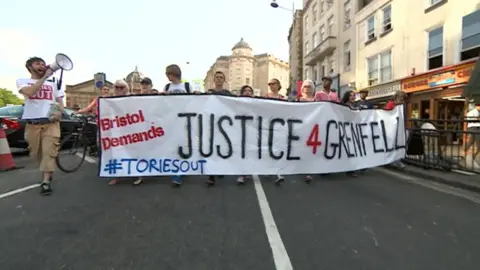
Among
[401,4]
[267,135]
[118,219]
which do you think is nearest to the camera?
[118,219]

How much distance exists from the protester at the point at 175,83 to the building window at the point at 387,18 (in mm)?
18844

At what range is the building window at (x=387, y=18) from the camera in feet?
70.2

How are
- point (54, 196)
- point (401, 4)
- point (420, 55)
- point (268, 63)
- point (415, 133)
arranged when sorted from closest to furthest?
point (54, 196) < point (415, 133) < point (420, 55) < point (401, 4) < point (268, 63)

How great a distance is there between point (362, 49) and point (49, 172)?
23608 millimetres

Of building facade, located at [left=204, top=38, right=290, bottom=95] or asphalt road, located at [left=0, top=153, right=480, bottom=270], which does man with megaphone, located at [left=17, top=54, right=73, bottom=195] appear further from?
building facade, located at [left=204, top=38, right=290, bottom=95]

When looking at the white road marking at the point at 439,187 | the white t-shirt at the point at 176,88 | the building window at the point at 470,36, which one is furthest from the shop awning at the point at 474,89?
the white t-shirt at the point at 176,88

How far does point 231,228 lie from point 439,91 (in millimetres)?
16571

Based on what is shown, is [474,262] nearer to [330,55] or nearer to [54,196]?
[54,196]

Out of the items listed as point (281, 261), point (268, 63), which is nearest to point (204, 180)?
point (281, 261)

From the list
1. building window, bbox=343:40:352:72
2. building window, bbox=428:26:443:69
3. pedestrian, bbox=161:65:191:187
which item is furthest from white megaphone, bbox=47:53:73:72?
building window, bbox=343:40:352:72

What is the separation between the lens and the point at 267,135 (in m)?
5.82

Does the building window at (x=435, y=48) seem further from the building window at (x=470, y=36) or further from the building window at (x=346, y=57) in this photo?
the building window at (x=346, y=57)

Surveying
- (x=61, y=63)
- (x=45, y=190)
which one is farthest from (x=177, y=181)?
(x=61, y=63)

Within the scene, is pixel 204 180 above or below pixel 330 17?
below
